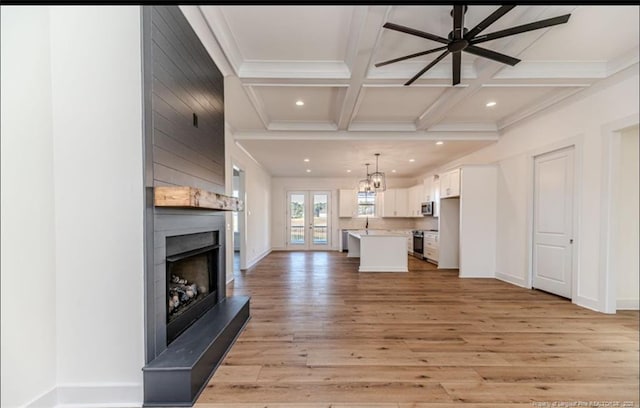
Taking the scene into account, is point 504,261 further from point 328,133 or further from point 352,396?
point 352,396

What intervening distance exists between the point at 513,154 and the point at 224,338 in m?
5.20

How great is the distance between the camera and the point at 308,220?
9.70m

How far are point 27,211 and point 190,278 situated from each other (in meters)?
1.38

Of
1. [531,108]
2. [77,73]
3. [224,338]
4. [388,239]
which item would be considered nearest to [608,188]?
[531,108]

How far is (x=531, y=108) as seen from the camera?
13.8ft

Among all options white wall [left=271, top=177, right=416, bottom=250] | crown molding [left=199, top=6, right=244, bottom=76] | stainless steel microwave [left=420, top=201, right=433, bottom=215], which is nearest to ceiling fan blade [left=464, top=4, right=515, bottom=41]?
crown molding [left=199, top=6, right=244, bottom=76]

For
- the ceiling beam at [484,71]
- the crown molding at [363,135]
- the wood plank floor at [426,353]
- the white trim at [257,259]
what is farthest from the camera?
the white trim at [257,259]

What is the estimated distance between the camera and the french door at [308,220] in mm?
9672

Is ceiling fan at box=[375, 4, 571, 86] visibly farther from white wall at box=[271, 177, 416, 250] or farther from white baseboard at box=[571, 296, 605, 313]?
white wall at box=[271, 177, 416, 250]

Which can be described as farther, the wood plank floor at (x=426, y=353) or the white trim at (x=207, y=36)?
the white trim at (x=207, y=36)

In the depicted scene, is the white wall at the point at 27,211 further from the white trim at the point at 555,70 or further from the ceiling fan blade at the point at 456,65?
the white trim at the point at 555,70

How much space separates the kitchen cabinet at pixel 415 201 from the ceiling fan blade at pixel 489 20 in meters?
6.16

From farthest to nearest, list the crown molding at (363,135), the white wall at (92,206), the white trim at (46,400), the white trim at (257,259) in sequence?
the white trim at (257,259)
the crown molding at (363,135)
the white wall at (92,206)
the white trim at (46,400)

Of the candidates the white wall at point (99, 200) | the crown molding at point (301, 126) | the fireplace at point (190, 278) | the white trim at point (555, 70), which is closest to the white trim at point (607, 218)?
the white trim at point (555, 70)
